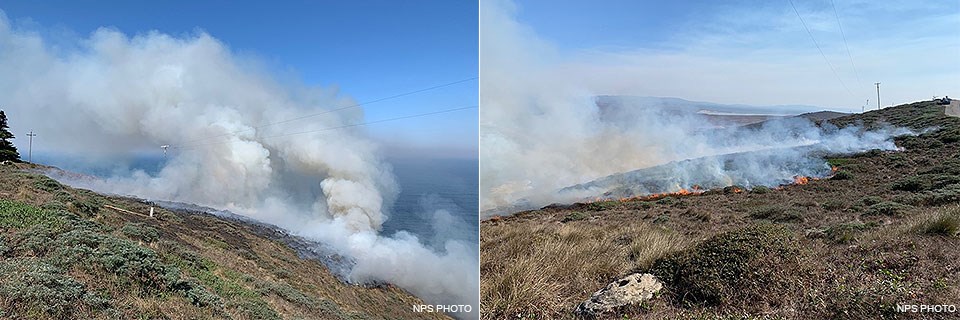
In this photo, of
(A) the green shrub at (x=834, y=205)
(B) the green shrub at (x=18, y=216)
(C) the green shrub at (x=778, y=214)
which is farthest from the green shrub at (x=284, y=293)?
(A) the green shrub at (x=834, y=205)

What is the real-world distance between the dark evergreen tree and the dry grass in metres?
46.1

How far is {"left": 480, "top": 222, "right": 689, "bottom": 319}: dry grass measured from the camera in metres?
4.30

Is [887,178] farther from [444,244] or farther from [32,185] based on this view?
[444,244]

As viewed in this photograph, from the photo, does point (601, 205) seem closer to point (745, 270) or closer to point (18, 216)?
point (745, 270)

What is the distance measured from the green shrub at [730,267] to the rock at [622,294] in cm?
24

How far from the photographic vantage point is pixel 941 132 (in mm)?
18688

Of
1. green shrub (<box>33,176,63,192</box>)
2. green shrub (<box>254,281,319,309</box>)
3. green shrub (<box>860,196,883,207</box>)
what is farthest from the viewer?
green shrub (<box>33,176,63,192</box>)

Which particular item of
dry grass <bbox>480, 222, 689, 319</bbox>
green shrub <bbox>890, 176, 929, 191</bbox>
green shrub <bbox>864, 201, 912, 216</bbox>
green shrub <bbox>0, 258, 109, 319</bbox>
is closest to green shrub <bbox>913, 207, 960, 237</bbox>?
dry grass <bbox>480, 222, 689, 319</bbox>

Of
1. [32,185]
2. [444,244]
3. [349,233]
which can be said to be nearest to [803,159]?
[32,185]

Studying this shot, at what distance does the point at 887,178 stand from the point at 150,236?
19.2 metres

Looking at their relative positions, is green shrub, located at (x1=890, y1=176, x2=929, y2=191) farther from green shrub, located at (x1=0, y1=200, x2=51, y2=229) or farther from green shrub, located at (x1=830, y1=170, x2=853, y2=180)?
green shrub, located at (x1=0, y1=200, x2=51, y2=229)

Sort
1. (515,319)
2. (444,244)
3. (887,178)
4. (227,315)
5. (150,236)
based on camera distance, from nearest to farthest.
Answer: (515,319) < (227,315) < (150,236) < (887,178) < (444,244)

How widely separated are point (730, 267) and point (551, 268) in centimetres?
151

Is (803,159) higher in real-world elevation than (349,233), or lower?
higher
